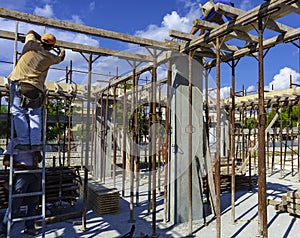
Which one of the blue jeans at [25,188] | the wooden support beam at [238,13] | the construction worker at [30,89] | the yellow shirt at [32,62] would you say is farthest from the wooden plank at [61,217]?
the wooden support beam at [238,13]

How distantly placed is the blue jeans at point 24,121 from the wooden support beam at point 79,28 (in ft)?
3.37

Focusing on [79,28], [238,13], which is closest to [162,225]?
[79,28]

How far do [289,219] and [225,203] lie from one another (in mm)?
1725

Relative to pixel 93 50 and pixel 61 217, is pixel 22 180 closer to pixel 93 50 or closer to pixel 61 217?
pixel 61 217

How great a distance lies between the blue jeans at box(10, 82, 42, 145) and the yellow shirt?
0.19m

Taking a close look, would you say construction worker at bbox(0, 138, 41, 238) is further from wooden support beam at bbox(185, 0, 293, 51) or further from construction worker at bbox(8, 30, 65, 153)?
wooden support beam at bbox(185, 0, 293, 51)

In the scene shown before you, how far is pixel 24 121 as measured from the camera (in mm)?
4273

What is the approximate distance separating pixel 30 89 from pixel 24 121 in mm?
528

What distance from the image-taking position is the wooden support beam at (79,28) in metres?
3.96

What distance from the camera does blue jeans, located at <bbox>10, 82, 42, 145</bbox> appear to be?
13.8 ft

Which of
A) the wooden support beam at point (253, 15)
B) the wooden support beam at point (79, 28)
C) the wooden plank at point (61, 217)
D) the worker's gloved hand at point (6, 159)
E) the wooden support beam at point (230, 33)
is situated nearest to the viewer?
the wooden support beam at point (253, 15)

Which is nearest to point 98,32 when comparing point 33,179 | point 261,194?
point 33,179

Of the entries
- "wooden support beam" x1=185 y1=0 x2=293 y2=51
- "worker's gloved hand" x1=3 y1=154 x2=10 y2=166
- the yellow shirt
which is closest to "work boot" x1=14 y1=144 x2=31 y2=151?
"worker's gloved hand" x1=3 y1=154 x2=10 y2=166

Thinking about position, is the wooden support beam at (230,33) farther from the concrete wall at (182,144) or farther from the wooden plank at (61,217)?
the wooden plank at (61,217)
